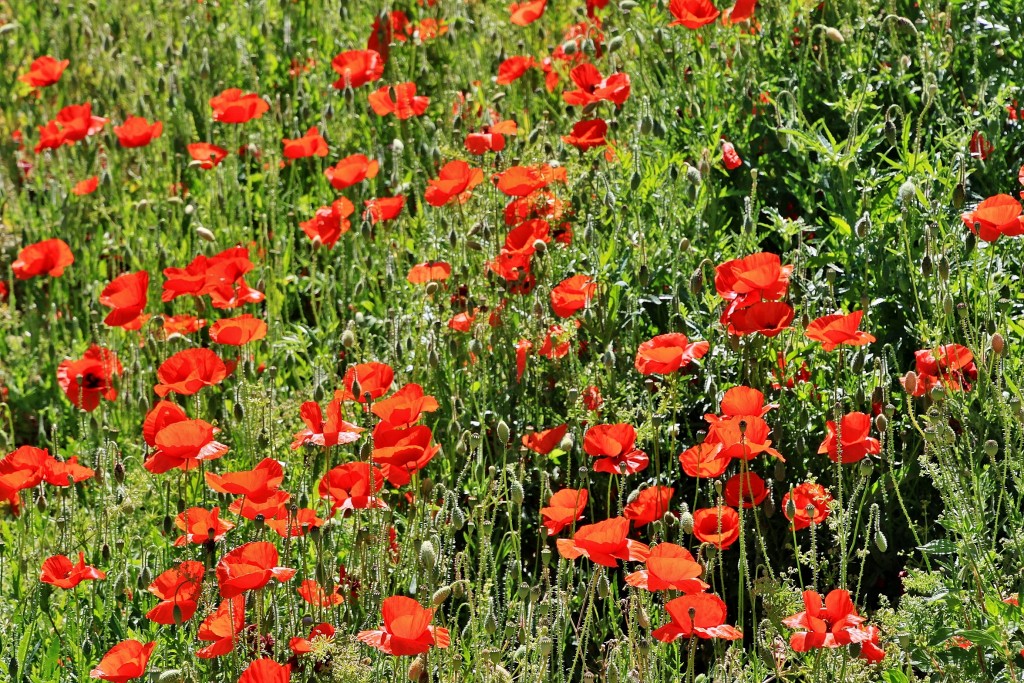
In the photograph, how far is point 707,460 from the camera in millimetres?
2275

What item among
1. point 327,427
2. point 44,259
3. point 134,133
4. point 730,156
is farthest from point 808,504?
point 134,133

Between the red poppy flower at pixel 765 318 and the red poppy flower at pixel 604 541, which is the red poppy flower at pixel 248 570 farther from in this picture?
the red poppy flower at pixel 765 318

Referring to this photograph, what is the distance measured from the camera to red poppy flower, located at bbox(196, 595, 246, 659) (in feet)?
7.27

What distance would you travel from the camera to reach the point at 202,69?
4543mm

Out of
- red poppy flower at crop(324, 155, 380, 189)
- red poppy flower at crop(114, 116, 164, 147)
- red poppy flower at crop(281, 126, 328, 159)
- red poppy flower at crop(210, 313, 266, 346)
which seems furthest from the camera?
red poppy flower at crop(114, 116, 164, 147)

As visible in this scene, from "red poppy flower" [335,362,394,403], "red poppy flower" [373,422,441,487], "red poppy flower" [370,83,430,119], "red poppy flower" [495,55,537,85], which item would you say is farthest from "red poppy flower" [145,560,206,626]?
"red poppy flower" [495,55,537,85]

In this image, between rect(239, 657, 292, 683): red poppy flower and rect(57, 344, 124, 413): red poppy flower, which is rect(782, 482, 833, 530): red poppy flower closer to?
rect(239, 657, 292, 683): red poppy flower

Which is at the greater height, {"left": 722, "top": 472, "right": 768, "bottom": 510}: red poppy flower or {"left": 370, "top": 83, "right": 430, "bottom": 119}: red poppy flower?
{"left": 370, "top": 83, "right": 430, "bottom": 119}: red poppy flower

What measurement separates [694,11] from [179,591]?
1962 mm

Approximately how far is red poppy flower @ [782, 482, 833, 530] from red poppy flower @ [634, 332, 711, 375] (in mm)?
335

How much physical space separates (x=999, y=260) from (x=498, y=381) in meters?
1.16

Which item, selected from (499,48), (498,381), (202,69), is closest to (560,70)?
(499,48)

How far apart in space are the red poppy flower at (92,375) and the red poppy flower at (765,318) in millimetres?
1517

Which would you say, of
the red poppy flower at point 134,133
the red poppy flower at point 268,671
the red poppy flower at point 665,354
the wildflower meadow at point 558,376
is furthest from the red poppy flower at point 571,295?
the red poppy flower at point 134,133
